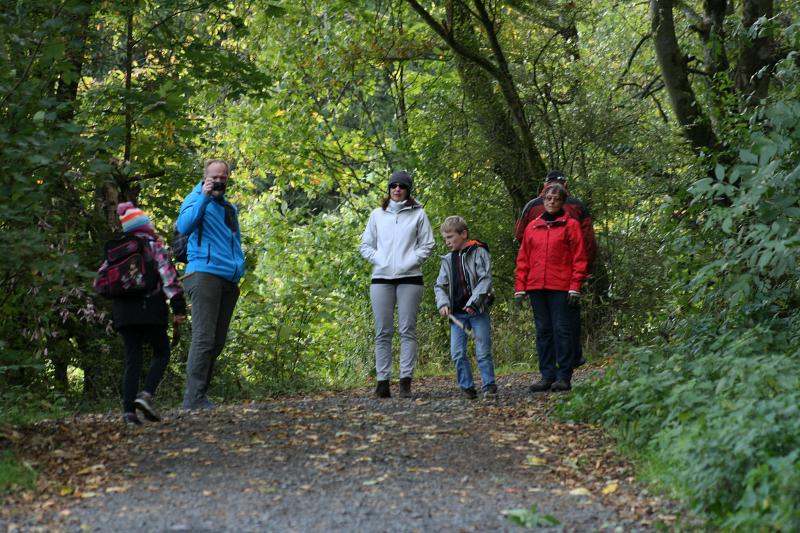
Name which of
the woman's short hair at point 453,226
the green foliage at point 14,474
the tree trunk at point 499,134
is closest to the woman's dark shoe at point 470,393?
the woman's short hair at point 453,226

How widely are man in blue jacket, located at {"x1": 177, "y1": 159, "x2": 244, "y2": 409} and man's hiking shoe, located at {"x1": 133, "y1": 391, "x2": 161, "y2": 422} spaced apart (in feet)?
3.23

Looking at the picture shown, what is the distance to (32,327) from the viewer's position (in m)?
10.6

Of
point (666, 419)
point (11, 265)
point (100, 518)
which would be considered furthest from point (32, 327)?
point (666, 419)

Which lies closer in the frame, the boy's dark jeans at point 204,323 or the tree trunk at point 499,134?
the boy's dark jeans at point 204,323

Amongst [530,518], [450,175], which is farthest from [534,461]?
[450,175]

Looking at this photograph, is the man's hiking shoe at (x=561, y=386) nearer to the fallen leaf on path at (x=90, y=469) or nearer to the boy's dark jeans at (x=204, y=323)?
the boy's dark jeans at (x=204, y=323)

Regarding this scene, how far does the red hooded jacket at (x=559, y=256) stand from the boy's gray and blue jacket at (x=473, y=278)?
0.50 m

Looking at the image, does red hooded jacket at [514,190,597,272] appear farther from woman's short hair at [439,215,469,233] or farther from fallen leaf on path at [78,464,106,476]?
fallen leaf on path at [78,464,106,476]

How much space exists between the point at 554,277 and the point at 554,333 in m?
0.57

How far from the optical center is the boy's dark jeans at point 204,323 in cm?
909

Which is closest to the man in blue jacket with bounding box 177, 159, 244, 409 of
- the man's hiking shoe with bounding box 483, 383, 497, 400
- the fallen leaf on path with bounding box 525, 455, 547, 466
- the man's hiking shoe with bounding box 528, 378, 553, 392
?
the man's hiking shoe with bounding box 483, 383, 497, 400

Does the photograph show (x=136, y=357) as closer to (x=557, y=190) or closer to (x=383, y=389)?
(x=383, y=389)

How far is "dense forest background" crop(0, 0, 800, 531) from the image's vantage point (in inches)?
268

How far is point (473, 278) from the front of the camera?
32.8 ft
